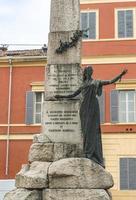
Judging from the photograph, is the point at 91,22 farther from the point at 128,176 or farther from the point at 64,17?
the point at 64,17

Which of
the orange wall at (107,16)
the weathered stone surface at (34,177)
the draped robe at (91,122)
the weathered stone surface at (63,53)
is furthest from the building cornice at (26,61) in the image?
the weathered stone surface at (34,177)

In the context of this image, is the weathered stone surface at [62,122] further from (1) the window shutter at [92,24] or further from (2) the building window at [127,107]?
(1) the window shutter at [92,24]

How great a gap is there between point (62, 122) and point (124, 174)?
15.5 metres

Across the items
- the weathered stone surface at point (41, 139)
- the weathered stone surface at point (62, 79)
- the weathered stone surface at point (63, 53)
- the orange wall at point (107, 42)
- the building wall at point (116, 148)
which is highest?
the orange wall at point (107, 42)

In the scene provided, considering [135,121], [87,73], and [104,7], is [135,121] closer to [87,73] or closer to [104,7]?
[104,7]

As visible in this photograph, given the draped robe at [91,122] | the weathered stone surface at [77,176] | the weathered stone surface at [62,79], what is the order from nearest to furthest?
the weathered stone surface at [77,176] → the draped robe at [91,122] → the weathered stone surface at [62,79]

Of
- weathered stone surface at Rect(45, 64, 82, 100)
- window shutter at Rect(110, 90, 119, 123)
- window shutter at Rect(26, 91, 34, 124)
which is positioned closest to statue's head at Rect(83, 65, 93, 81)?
weathered stone surface at Rect(45, 64, 82, 100)

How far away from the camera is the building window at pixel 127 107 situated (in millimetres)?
26719

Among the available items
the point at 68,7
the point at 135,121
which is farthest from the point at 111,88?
the point at 68,7

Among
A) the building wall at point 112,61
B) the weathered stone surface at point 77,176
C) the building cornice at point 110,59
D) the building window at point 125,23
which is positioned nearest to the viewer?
the weathered stone surface at point 77,176

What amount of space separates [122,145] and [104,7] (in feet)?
23.5

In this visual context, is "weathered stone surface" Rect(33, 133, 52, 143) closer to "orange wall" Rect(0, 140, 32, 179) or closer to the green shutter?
"orange wall" Rect(0, 140, 32, 179)

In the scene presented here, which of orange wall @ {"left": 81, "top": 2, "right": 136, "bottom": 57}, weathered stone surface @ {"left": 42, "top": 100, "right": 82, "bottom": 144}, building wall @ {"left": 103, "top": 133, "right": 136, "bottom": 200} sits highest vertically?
orange wall @ {"left": 81, "top": 2, "right": 136, "bottom": 57}

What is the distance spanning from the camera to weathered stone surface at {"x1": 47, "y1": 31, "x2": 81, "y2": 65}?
11145mm
